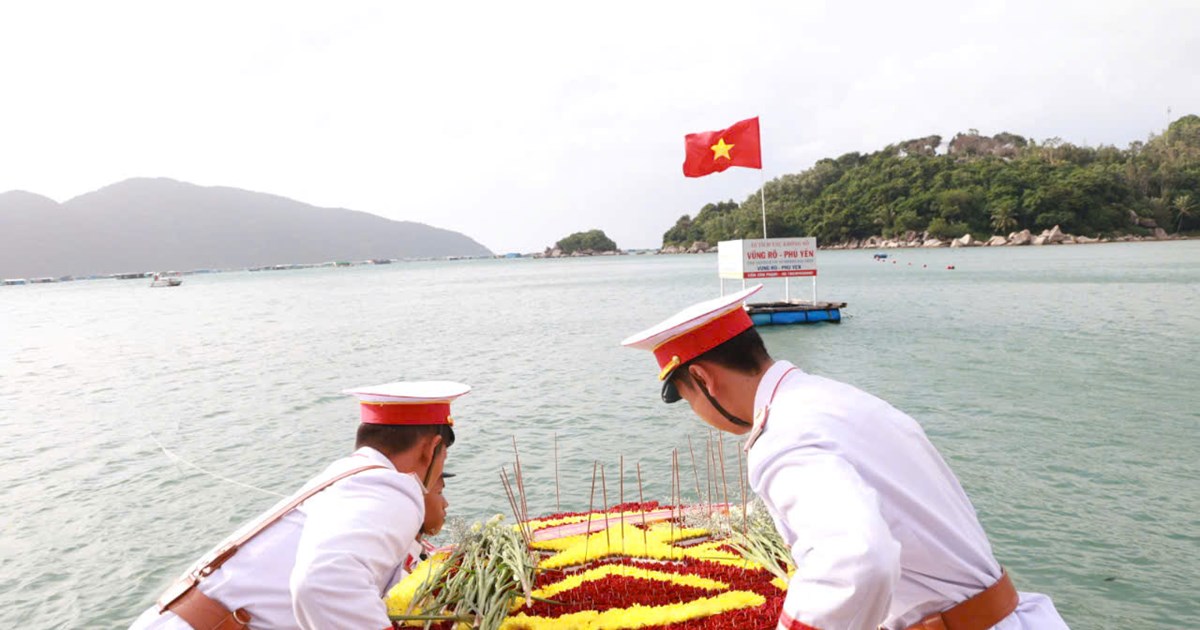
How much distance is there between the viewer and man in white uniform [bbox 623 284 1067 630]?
162 centimetres

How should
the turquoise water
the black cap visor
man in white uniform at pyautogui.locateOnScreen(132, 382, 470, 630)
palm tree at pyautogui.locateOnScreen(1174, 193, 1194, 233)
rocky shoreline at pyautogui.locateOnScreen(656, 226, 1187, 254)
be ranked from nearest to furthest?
man in white uniform at pyautogui.locateOnScreen(132, 382, 470, 630), the black cap visor, the turquoise water, palm tree at pyautogui.locateOnScreen(1174, 193, 1194, 233), rocky shoreline at pyautogui.locateOnScreen(656, 226, 1187, 254)

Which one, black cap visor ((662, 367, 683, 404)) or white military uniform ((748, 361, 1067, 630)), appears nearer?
white military uniform ((748, 361, 1067, 630))

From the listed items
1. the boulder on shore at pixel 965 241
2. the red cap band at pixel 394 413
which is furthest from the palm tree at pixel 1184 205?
the red cap band at pixel 394 413

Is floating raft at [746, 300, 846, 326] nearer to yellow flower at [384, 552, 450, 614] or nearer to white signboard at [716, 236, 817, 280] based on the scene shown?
white signboard at [716, 236, 817, 280]

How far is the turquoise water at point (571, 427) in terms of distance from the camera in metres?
8.10

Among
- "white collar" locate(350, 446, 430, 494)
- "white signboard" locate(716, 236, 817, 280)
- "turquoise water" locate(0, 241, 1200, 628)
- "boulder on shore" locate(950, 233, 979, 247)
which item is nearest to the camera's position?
"white collar" locate(350, 446, 430, 494)

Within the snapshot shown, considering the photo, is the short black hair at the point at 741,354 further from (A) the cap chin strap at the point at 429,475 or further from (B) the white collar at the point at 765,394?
(A) the cap chin strap at the point at 429,475

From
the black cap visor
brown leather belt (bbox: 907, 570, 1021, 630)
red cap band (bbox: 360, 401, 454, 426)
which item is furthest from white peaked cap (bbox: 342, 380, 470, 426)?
brown leather belt (bbox: 907, 570, 1021, 630)

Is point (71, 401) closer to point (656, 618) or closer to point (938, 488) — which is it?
point (656, 618)

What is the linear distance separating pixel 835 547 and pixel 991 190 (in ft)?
461

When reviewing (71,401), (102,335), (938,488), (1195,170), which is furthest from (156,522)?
(1195,170)

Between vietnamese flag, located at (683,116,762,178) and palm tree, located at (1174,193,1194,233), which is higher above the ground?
vietnamese flag, located at (683,116,762,178)

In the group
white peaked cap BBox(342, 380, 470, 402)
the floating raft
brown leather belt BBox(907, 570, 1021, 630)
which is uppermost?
white peaked cap BBox(342, 380, 470, 402)

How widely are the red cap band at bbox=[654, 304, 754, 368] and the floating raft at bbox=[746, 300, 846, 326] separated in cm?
2684
